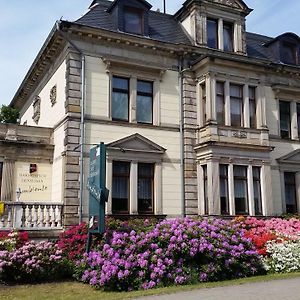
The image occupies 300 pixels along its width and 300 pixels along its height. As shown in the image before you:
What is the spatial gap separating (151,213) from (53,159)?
517cm

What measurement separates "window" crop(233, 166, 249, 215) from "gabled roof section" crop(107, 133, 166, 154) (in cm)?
374

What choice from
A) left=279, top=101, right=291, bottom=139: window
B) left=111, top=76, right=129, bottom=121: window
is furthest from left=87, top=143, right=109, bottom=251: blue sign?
left=279, top=101, right=291, bottom=139: window

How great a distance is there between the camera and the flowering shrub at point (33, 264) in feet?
41.9

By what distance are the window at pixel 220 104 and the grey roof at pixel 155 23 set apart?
2.82 meters

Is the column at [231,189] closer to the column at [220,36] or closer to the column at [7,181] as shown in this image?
the column at [220,36]

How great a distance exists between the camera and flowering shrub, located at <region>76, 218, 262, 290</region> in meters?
12.1

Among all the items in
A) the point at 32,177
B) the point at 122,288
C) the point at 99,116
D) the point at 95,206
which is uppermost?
the point at 99,116

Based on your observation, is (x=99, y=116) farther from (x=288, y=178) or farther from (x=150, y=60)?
(x=288, y=178)

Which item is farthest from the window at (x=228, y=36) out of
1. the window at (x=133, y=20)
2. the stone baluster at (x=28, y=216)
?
the stone baluster at (x=28, y=216)

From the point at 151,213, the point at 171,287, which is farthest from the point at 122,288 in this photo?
the point at 151,213

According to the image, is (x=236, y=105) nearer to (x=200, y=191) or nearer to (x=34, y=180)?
(x=200, y=191)

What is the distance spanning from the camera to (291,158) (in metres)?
22.4

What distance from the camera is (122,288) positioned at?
39.6ft

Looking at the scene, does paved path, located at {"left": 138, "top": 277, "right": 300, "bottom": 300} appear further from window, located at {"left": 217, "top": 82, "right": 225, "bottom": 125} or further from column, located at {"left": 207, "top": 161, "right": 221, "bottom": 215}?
window, located at {"left": 217, "top": 82, "right": 225, "bottom": 125}
